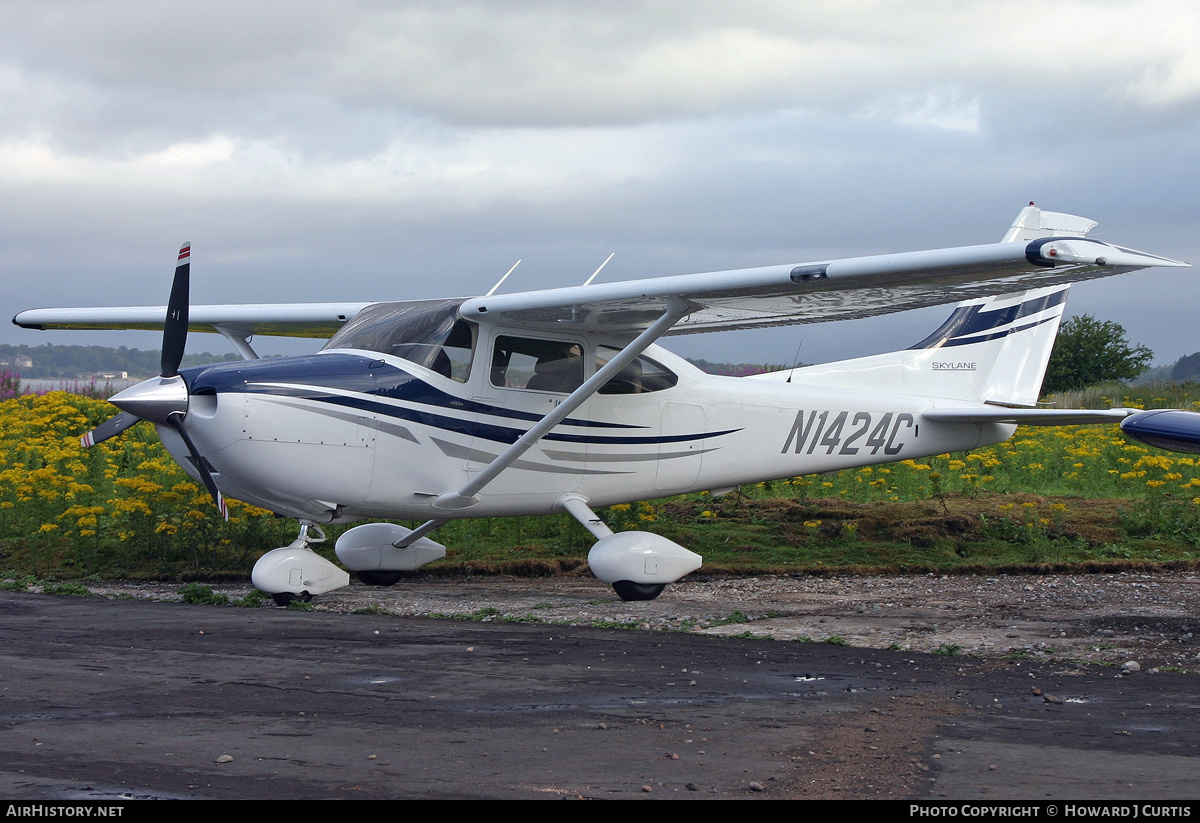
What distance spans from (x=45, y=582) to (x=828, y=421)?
7.55 metres

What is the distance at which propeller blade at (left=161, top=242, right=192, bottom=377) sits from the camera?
8211mm

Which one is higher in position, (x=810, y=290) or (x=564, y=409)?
(x=810, y=290)

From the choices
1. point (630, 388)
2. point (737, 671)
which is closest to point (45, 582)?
point (630, 388)

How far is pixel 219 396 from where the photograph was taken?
8.08m

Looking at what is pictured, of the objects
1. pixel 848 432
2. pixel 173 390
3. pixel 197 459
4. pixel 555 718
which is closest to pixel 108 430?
pixel 197 459

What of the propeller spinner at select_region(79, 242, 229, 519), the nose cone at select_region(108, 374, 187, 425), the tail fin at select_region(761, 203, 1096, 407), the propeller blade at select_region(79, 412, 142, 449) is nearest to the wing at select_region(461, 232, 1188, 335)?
the tail fin at select_region(761, 203, 1096, 407)

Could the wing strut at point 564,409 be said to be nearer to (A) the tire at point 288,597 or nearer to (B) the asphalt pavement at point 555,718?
(A) the tire at point 288,597

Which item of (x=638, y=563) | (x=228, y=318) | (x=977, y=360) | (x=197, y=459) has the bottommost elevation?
(x=638, y=563)

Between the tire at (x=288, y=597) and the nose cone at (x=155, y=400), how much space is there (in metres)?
1.77

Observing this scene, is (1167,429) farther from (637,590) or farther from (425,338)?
(425,338)

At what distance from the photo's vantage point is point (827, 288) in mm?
8016

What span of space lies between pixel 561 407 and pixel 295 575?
2.59m

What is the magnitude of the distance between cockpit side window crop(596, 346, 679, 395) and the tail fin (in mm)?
1831

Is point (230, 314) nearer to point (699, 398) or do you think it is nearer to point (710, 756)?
point (699, 398)
